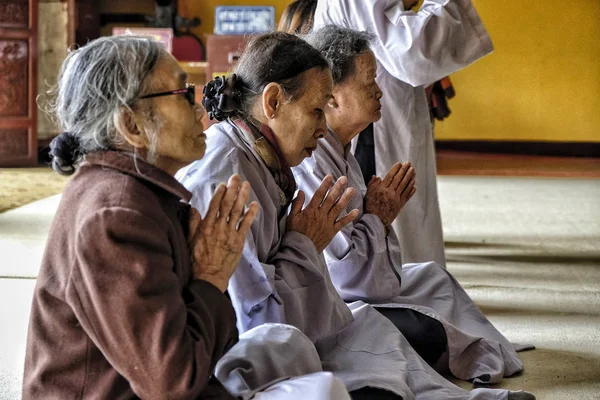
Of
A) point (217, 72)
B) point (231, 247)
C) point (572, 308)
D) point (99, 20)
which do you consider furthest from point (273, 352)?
point (99, 20)

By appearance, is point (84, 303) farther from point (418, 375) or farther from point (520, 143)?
point (520, 143)

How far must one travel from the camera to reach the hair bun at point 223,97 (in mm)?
2023

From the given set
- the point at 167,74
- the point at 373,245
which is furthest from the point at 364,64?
the point at 167,74

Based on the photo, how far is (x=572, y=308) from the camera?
3428 mm

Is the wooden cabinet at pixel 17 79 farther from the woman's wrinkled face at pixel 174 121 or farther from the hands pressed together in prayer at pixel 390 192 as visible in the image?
the woman's wrinkled face at pixel 174 121

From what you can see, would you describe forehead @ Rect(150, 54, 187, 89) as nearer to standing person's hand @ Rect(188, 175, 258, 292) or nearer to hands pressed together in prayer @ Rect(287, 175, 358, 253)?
Answer: standing person's hand @ Rect(188, 175, 258, 292)

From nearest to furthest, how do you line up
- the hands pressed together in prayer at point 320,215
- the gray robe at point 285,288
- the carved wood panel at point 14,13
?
the gray robe at point 285,288 < the hands pressed together in prayer at point 320,215 < the carved wood panel at point 14,13

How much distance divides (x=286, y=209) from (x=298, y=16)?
172 cm

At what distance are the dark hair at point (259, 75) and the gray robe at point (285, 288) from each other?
52mm

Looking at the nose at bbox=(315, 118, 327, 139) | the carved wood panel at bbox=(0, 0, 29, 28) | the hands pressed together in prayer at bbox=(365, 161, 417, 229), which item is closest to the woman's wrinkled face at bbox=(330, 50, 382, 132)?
the hands pressed together in prayer at bbox=(365, 161, 417, 229)

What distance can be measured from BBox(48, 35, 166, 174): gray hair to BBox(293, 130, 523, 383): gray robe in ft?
3.37

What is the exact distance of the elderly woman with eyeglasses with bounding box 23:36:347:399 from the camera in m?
1.29

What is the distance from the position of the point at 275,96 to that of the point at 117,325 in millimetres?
861

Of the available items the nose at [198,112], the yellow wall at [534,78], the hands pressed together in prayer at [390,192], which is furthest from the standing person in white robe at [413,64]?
the yellow wall at [534,78]
